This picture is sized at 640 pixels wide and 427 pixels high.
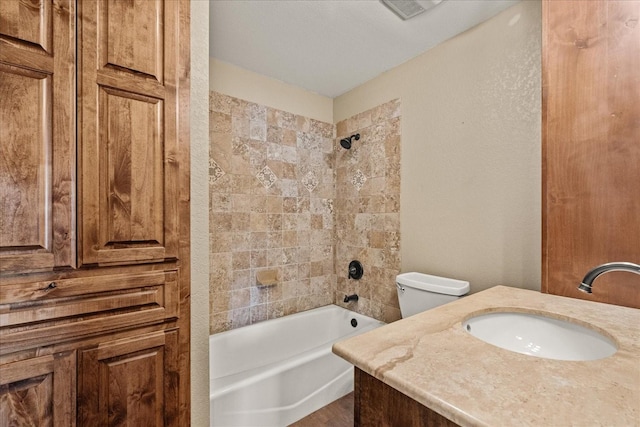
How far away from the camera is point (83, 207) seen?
0.88 m

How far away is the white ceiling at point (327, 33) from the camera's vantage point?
1579 millimetres

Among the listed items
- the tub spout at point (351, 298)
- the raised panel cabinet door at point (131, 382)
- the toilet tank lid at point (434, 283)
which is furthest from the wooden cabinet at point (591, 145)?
the raised panel cabinet door at point (131, 382)

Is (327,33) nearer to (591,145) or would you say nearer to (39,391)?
(591,145)

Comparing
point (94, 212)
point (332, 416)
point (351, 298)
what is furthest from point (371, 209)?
point (94, 212)

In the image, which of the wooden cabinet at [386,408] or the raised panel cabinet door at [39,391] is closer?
the wooden cabinet at [386,408]

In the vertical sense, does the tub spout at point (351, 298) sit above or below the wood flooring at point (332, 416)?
above

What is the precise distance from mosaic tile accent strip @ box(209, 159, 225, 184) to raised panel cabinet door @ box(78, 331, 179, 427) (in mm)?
1290

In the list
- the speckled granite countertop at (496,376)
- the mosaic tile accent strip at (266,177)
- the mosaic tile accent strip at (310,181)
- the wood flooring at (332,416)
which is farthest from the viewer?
the mosaic tile accent strip at (310,181)

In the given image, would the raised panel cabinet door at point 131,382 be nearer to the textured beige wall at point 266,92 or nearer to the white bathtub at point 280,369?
the white bathtub at point 280,369

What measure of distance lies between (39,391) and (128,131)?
0.81m

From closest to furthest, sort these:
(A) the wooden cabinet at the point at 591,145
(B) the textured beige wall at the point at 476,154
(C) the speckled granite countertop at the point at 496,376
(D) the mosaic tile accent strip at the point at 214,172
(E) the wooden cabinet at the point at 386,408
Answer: (C) the speckled granite countertop at the point at 496,376 → (E) the wooden cabinet at the point at 386,408 → (A) the wooden cabinet at the point at 591,145 → (B) the textured beige wall at the point at 476,154 → (D) the mosaic tile accent strip at the point at 214,172

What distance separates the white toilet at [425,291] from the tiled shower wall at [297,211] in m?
0.33

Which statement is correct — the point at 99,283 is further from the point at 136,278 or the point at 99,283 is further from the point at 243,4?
the point at 243,4

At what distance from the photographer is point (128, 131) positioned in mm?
955
